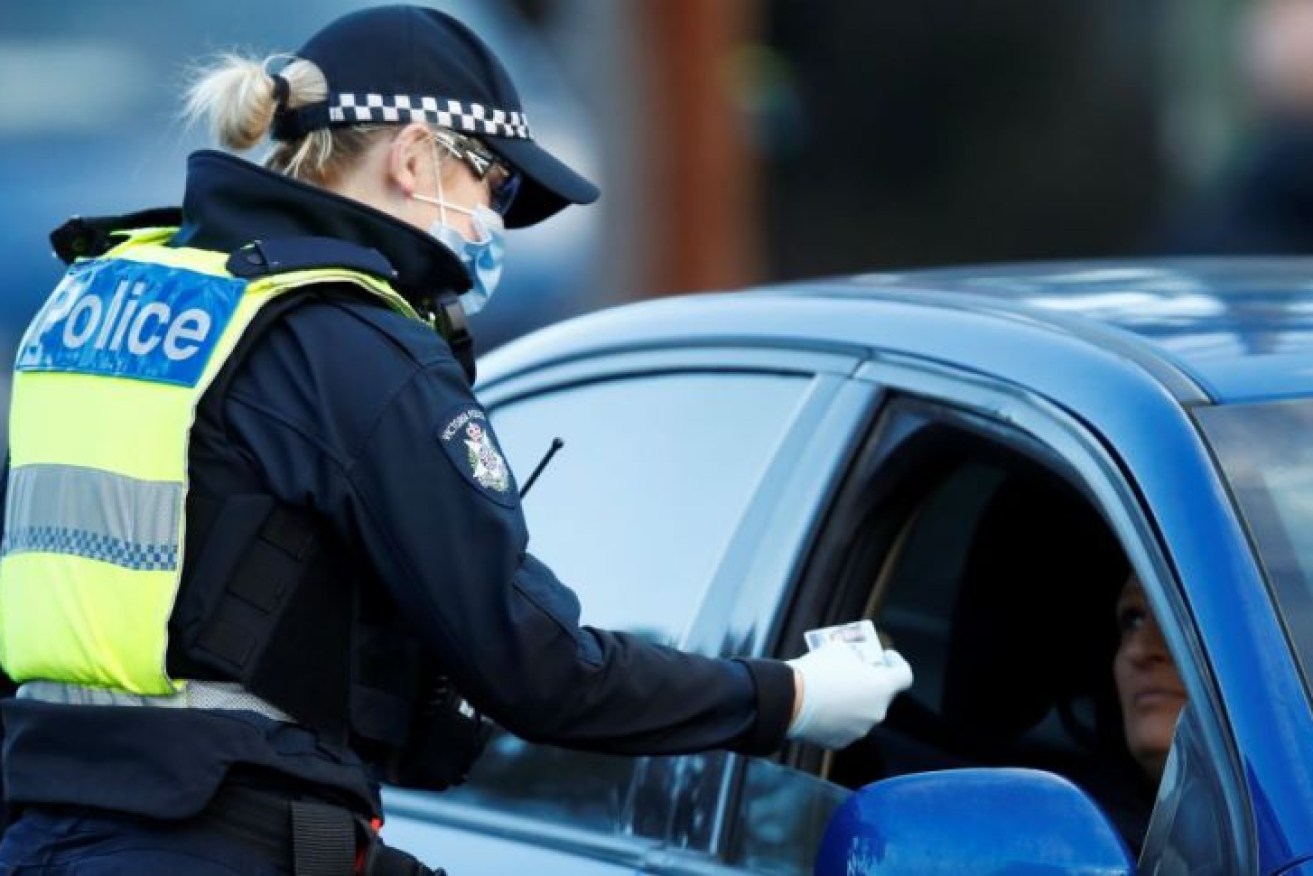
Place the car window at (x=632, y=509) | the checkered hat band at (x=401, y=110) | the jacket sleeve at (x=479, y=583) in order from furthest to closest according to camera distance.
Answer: the car window at (x=632, y=509), the checkered hat band at (x=401, y=110), the jacket sleeve at (x=479, y=583)

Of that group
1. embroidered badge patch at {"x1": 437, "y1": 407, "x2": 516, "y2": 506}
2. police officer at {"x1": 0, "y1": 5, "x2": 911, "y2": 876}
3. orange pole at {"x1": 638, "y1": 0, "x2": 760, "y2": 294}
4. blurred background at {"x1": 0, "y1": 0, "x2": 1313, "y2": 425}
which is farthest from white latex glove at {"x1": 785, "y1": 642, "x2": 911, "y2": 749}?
orange pole at {"x1": 638, "y1": 0, "x2": 760, "y2": 294}

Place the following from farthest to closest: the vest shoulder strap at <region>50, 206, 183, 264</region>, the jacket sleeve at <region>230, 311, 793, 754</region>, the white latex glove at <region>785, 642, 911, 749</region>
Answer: the vest shoulder strap at <region>50, 206, 183, 264</region> → the white latex glove at <region>785, 642, 911, 749</region> → the jacket sleeve at <region>230, 311, 793, 754</region>

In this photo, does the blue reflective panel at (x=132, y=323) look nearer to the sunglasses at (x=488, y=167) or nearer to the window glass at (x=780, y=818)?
the sunglasses at (x=488, y=167)

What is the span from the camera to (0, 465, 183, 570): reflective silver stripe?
111 inches

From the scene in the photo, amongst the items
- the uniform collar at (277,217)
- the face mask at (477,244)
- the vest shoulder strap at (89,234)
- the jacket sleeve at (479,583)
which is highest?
the face mask at (477,244)

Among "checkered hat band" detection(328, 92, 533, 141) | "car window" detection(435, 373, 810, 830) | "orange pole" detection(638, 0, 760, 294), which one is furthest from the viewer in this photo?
"orange pole" detection(638, 0, 760, 294)

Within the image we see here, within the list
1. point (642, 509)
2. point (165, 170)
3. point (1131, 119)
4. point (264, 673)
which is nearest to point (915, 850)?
point (264, 673)

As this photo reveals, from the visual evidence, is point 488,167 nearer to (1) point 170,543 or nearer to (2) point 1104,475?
(1) point 170,543

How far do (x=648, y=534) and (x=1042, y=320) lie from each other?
2.11ft

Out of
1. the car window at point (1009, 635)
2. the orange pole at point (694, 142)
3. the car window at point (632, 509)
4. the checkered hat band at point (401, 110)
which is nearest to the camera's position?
the checkered hat band at point (401, 110)

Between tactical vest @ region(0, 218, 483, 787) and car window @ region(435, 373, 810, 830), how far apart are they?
0.51 meters

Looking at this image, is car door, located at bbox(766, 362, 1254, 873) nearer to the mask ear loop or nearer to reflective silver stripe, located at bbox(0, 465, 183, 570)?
the mask ear loop

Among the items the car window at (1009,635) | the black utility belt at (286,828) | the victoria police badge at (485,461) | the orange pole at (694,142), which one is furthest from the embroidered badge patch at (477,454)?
the orange pole at (694,142)

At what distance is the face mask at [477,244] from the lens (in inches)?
126
